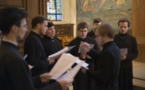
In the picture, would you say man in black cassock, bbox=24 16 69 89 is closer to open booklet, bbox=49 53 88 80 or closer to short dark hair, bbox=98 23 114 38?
short dark hair, bbox=98 23 114 38

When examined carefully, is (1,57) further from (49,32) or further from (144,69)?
(144,69)

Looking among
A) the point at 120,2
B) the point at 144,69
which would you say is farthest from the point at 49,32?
the point at 120,2

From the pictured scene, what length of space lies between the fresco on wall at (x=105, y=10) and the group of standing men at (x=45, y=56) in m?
5.41

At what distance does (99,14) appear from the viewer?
12.1m

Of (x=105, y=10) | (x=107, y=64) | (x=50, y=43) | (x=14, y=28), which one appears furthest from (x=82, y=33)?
(x=105, y=10)

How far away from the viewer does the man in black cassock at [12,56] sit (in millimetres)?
1663

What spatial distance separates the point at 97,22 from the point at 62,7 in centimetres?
816

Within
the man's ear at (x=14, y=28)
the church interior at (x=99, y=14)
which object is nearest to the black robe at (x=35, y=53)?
the man's ear at (x=14, y=28)

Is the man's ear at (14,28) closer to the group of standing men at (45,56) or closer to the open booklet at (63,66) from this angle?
the group of standing men at (45,56)

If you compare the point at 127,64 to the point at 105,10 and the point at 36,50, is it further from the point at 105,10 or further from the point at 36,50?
Result: the point at 105,10

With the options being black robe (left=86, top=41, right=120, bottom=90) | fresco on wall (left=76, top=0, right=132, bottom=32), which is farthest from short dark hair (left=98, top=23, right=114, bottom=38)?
fresco on wall (left=76, top=0, right=132, bottom=32)

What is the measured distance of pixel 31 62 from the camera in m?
3.40

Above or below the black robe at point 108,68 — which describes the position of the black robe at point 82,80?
below

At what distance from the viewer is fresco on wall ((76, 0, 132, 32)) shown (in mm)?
10688
